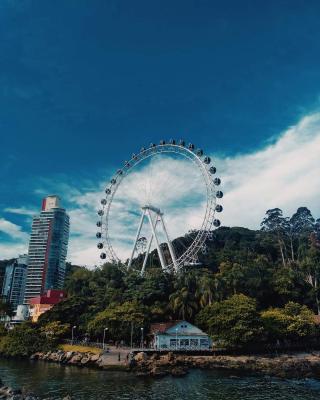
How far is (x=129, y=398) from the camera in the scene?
108 ft

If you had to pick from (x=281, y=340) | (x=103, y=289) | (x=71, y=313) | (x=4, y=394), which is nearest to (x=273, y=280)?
(x=281, y=340)

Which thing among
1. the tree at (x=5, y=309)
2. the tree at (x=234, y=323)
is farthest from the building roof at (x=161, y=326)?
the tree at (x=5, y=309)

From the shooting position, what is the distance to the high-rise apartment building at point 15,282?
16350cm

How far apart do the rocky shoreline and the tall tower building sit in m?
104

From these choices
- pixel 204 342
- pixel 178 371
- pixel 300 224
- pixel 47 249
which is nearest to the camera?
pixel 178 371

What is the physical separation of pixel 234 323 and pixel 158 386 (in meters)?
21.8

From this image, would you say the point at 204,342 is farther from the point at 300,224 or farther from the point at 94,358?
the point at 300,224

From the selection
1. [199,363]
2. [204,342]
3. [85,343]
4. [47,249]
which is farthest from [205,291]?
[47,249]

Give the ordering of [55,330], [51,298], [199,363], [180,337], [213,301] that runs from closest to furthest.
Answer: [199,363] < [180,337] < [55,330] < [213,301] < [51,298]

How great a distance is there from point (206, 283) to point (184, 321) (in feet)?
29.6

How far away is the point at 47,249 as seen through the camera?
159m

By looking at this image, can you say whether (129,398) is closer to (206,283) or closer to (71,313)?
(206,283)

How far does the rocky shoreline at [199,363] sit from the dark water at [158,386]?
2.18 m

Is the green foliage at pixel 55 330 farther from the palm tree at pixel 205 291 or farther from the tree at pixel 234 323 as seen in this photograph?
the tree at pixel 234 323
